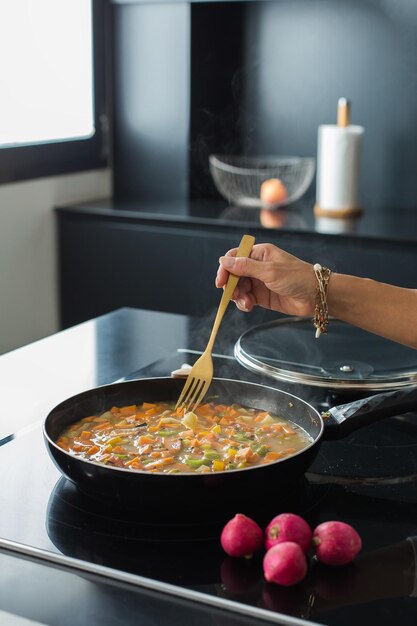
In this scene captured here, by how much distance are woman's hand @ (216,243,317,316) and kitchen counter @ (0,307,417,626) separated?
285 mm

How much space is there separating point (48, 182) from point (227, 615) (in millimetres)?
2705

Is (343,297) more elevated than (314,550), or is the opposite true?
(343,297)

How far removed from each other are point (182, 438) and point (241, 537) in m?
0.31

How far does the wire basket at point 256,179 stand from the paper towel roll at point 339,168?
144mm

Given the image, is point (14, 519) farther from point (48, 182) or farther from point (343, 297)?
point (48, 182)

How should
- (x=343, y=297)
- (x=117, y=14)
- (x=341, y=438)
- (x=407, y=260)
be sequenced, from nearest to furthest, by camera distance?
(x=341, y=438), (x=343, y=297), (x=407, y=260), (x=117, y=14)

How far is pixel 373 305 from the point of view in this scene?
1614 millimetres

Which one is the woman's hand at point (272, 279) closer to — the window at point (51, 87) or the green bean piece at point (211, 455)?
the green bean piece at point (211, 455)

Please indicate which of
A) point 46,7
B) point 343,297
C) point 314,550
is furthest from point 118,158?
point 314,550

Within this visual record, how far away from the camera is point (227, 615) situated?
3.04 feet

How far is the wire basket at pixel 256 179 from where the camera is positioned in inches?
137

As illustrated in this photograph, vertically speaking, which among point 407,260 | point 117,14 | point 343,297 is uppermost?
point 117,14

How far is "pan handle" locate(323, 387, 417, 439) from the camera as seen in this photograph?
4.22ft

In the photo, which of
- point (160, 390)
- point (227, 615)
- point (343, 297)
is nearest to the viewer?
point (227, 615)
